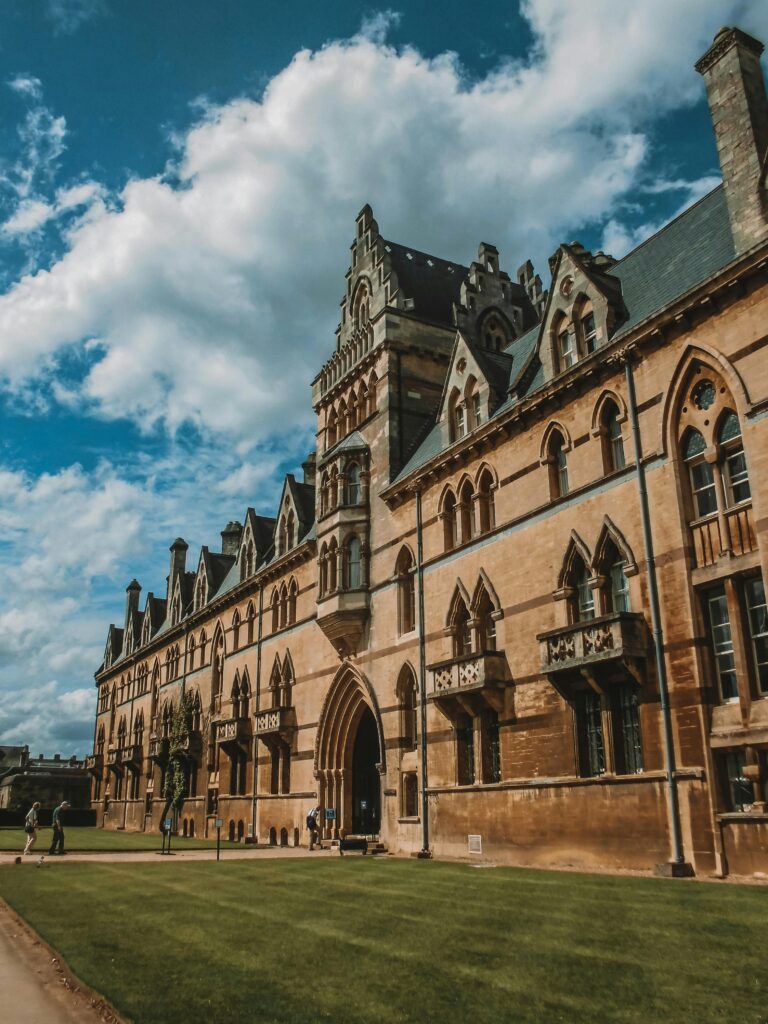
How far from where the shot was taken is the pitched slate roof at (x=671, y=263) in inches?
864

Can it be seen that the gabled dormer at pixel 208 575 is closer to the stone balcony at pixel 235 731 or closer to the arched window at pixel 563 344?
the stone balcony at pixel 235 731

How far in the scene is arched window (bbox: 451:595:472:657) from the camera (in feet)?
94.2

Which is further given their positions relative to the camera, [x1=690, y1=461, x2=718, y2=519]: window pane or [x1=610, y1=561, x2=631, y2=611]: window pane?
[x1=610, y1=561, x2=631, y2=611]: window pane

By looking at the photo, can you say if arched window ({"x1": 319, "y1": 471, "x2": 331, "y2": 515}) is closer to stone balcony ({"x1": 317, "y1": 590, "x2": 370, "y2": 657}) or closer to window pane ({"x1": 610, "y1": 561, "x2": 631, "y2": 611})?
stone balcony ({"x1": 317, "y1": 590, "x2": 370, "y2": 657})

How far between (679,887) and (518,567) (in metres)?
11.2

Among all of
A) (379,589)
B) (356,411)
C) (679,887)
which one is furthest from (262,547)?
(679,887)

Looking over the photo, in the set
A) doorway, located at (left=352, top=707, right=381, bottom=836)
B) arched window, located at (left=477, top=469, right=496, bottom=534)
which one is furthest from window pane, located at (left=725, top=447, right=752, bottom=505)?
doorway, located at (left=352, top=707, right=381, bottom=836)

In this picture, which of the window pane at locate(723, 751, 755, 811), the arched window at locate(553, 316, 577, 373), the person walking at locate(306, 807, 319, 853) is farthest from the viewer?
the person walking at locate(306, 807, 319, 853)

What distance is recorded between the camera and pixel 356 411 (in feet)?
130

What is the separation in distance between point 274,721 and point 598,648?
22897 mm

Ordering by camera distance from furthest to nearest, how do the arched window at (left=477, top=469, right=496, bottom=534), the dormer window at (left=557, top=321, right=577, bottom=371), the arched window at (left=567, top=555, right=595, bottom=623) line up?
the arched window at (left=477, top=469, right=496, bottom=534) → the dormer window at (left=557, top=321, right=577, bottom=371) → the arched window at (left=567, top=555, right=595, bottom=623)

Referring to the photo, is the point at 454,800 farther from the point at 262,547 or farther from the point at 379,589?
the point at 262,547

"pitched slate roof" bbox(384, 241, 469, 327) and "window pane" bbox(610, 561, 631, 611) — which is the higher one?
"pitched slate roof" bbox(384, 241, 469, 327)

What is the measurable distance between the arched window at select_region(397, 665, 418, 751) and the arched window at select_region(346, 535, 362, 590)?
16.0 feet
